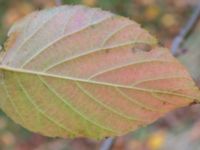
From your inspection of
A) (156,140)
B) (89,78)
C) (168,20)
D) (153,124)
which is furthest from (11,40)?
(168,20)

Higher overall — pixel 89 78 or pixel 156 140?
pixel 89 78

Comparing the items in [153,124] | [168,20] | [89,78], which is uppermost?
[89,78]

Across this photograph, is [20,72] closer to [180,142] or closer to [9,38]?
[9,38]

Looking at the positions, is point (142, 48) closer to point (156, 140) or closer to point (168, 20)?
point (156, 140)

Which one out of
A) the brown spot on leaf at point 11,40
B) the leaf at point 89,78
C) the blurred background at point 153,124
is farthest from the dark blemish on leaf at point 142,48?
→ the blurred background at point 153,124

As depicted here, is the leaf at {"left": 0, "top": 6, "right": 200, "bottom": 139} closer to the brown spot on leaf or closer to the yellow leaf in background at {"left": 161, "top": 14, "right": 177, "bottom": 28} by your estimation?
the brown spot on leaf

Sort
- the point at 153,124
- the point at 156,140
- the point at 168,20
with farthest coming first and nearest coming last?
the point at 168,20 → the point at 153,124 → the point at 156,140

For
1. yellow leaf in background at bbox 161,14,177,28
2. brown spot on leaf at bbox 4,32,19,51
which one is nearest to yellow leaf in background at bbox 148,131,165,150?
yellow leaf in background at bbox 161,14,177,28
